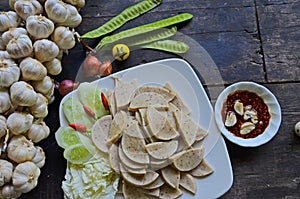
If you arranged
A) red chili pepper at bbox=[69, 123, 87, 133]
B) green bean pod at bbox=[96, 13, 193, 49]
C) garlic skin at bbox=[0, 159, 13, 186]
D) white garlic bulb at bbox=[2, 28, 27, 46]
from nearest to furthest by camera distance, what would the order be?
garlic skin at bbox=[0, 159, 13, 186] → white garlic bulb at bbox=[2, 28, 27, 46] → red chili pepper at bbox=[69, 123, 87, 133] → green bean pod at bbox=[96, 13, 193, 49]

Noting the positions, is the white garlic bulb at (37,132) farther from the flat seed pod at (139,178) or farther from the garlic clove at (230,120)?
the garlic clove at (230,120)

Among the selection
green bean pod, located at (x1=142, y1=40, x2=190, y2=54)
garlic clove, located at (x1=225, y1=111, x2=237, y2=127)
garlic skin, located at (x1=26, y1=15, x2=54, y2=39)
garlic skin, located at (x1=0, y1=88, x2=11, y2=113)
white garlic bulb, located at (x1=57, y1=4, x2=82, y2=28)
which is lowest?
garlic clove, located at (x1=225, y1=111, x2=237, y2=127)

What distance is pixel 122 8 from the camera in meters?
1.98

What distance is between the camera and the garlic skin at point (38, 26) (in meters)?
1.61

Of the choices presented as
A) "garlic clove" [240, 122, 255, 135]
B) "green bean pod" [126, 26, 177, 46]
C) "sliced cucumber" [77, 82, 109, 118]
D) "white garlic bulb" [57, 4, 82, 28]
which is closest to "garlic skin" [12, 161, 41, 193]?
"sliced cucumber" [77, 82, 109, 118]

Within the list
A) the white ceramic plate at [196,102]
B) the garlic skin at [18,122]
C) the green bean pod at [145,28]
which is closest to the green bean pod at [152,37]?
the green bean pod at [145,28]

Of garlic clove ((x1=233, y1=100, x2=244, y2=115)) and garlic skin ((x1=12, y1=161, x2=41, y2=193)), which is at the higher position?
garlic skin ((x1=12, y1=161, x2=41, y2=193))

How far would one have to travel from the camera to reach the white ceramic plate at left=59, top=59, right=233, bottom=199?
1.69 meters

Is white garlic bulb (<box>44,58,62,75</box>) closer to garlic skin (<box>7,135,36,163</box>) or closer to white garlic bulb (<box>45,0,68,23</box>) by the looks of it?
white garlic bulb (<box>45,0,68,23</box>)

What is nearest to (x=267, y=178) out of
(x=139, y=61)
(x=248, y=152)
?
(x=248, y=152)

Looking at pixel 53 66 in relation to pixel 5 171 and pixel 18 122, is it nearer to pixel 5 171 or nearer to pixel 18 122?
pixel 18 122

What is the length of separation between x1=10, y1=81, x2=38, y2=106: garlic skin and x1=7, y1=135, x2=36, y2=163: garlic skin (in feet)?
0.39

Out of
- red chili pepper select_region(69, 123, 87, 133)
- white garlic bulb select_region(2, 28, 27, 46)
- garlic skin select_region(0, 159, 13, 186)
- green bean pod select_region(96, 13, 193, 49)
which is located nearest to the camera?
garlic skin select_region(0, 159, 13, 186)

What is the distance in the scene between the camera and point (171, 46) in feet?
6.25
